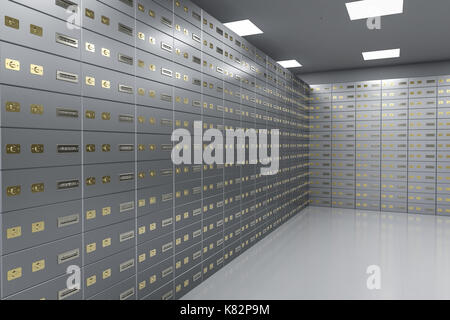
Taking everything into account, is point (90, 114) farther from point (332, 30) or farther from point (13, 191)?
point (332, 30)

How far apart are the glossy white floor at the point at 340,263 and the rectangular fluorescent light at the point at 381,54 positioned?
3.46 meters

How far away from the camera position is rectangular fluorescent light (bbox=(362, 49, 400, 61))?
641 cm

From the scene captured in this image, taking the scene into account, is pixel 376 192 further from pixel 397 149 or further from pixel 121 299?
pixel 121 299

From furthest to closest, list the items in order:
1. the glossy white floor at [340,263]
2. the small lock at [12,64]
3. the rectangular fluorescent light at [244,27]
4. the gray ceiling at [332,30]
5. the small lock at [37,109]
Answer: the rectangular fluorescent light at [244,27]
the gray ceiling at [332,30]
the glossy white floor at [340,263]
the small lock at [37,109]
the small lock at [12,64]

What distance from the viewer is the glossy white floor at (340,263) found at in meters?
3.38

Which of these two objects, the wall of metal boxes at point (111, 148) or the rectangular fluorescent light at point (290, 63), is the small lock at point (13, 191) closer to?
the wall of metal boxes at point (111, 148)

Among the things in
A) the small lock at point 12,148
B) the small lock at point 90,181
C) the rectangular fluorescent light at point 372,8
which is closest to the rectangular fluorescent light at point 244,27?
the rectangular fluorescent light at point 372,8

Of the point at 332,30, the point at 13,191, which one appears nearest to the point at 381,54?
the point at 332,30

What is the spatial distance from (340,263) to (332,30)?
3602mm

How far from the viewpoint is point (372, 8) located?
432 centimetres

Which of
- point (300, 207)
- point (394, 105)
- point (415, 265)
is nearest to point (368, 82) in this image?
point (394, 105)

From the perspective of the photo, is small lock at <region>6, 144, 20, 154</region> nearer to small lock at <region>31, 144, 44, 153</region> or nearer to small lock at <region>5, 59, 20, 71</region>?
small lock at <region>31, 144, 44, 153</region>

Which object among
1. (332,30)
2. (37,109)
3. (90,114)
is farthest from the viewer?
(332,30)

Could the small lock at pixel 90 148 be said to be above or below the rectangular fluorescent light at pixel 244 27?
below
